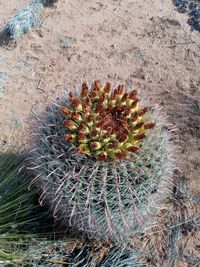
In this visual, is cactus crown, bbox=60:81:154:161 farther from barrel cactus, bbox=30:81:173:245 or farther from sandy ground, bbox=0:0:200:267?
sandy ground, bbox=0:0:200:267

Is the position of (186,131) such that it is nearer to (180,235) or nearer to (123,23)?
(180,235)

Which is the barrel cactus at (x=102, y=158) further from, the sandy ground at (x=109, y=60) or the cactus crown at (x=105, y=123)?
the sandy ground at (x=109, y=60)

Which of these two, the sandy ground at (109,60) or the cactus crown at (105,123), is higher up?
the cactus crown at (105,123)

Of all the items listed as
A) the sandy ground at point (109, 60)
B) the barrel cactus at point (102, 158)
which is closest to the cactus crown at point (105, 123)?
the barrel cactus at point (102, 158)

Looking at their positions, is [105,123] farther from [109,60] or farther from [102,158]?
[109,60]

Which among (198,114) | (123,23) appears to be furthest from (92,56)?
(198,114)

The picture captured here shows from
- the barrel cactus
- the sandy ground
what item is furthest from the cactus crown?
the sandy ground

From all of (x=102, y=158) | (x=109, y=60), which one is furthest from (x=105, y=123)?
(x=109, y=60)
